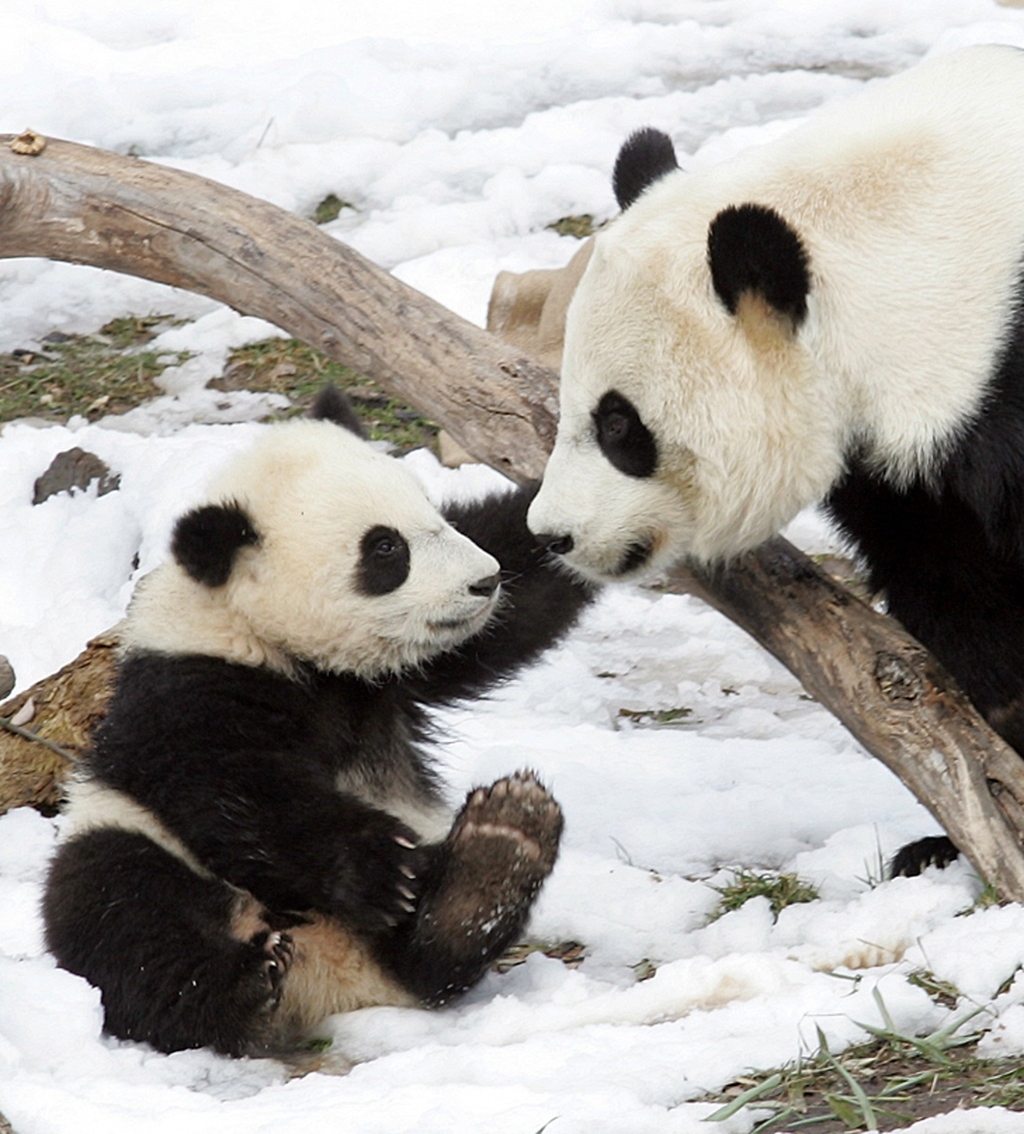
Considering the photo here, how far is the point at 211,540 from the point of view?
3.81m

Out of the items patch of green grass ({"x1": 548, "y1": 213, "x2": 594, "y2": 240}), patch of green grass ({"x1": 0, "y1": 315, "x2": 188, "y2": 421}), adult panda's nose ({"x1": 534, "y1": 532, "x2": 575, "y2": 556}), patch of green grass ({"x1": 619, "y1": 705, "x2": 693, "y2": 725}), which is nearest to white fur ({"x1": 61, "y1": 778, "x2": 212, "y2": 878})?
adult panda's nose ({"x1": 534, "y1": 532, "x2": 575, "y2": 556})

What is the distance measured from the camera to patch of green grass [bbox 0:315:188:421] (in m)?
7.54

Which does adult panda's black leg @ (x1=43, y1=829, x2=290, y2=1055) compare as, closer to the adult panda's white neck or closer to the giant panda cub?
the giant panda cub

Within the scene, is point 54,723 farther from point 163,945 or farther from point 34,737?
point 163,945

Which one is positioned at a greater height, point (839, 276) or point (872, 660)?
point (839, 276)

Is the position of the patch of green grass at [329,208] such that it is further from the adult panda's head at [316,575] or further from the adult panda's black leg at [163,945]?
the adult panda's black leg at [163,945]

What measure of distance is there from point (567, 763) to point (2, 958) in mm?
1944

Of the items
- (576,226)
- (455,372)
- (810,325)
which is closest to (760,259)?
(810,325)

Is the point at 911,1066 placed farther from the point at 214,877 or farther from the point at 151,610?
the point at 151,610

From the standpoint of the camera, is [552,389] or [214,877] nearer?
[214,877]

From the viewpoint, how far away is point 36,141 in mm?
4762

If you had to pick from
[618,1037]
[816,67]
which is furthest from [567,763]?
[816,67]

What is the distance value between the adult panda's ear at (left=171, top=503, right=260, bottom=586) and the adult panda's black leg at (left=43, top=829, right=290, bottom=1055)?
637 millimetres

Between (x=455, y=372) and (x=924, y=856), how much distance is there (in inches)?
64.8
